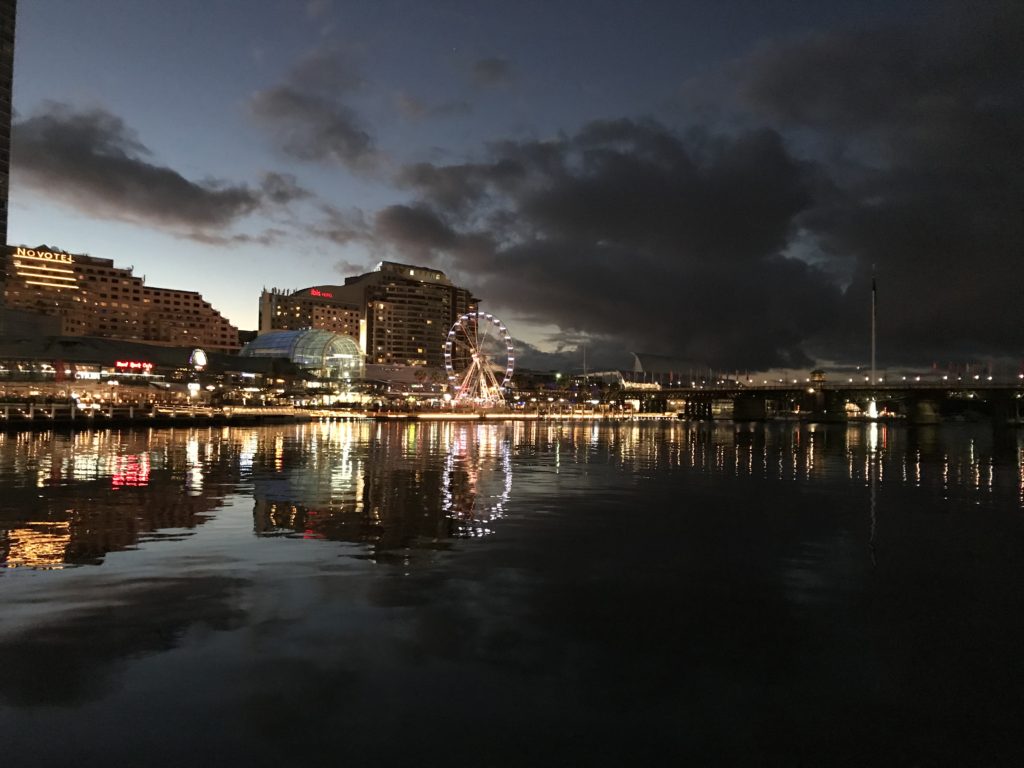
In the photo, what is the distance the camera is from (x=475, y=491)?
83.6ft

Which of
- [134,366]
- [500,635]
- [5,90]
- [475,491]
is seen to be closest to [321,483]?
[475,491]

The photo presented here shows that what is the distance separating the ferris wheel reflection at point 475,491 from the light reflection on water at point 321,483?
6 centimetres

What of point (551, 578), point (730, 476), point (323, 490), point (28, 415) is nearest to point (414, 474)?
point (323, 490)

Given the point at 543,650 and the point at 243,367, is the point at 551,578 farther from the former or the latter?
the point at 243,367

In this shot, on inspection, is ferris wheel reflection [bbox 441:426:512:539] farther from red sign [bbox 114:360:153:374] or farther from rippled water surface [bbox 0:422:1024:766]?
red sign [bbox 114:360:153:374]

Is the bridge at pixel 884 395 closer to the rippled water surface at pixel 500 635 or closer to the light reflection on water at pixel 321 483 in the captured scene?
the light reflection on water at pixel 321 483

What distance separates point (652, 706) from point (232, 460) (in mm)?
33254

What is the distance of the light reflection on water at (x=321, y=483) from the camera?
1656 cm

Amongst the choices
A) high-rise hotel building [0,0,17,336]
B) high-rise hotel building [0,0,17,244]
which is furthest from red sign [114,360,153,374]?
high-rise hotel building [0,0,17,244]

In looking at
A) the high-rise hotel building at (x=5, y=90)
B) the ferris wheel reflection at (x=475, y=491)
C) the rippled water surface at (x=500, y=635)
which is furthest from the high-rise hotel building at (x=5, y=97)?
the rippled water surface at (x=500, y=635)

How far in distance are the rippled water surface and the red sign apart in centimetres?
12364

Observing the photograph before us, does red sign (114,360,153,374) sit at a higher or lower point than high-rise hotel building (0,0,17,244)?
lower

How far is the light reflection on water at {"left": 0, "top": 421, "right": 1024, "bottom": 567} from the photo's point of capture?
16.6 meters

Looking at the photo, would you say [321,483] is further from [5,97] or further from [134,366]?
[5,97]
